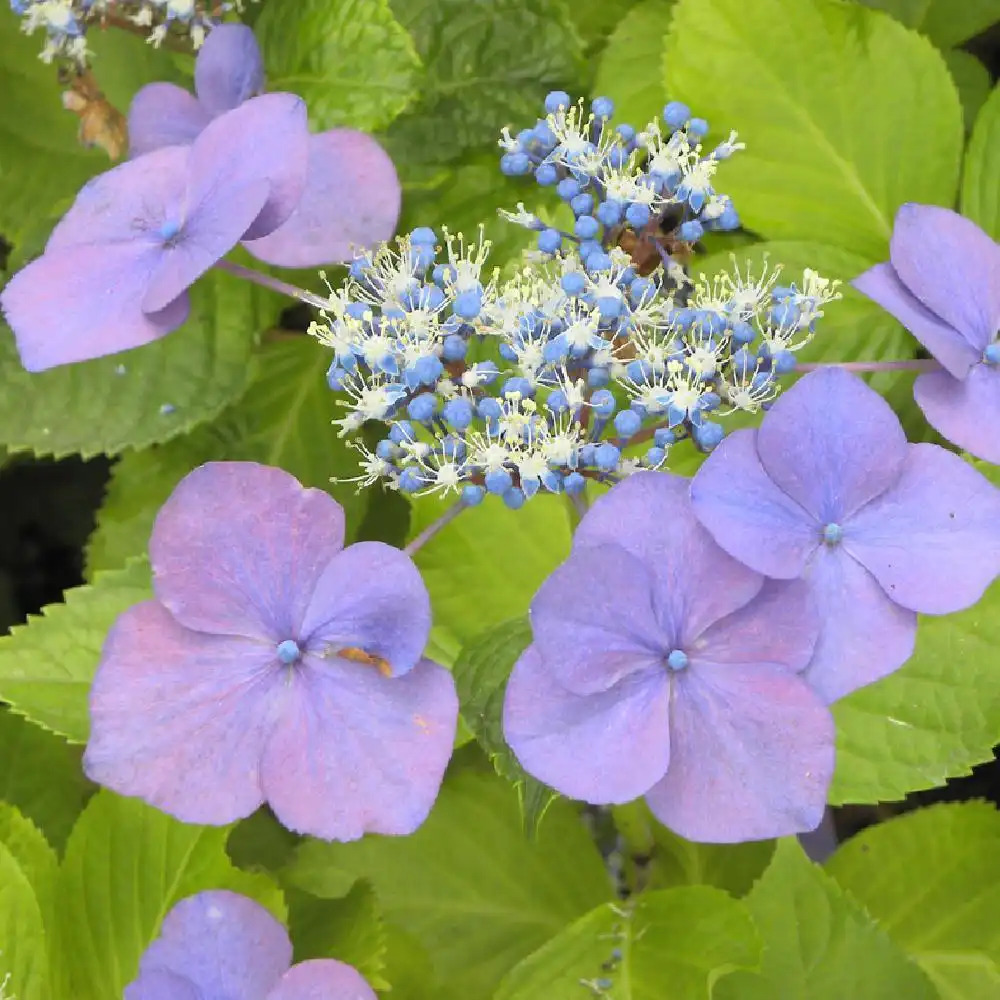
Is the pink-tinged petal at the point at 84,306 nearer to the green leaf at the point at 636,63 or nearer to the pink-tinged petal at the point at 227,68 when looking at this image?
the pink-tinged petal at the point at 227,68

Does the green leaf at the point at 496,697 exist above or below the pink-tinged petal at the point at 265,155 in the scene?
below

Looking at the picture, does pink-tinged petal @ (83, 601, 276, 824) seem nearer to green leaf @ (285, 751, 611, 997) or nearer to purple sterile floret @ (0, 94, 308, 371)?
purple sterile floret @ (0, 94, 308, 371)

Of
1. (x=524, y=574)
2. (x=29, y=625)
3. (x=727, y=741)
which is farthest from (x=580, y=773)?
(x=29, y=625)

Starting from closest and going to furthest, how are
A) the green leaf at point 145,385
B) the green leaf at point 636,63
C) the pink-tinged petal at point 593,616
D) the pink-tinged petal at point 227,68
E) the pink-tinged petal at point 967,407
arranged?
the pink-tinged petal at point 593,616, the pink-tinged petal at point 967,407, the pink-tinged petal at point 227,68, the green leaf at point 145,385, the green leaf at point 636,63

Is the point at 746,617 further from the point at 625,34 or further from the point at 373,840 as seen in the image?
the point at 625,34

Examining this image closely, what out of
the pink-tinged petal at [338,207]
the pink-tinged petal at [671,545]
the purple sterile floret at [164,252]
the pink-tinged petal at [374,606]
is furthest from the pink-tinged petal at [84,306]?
the pink-tinged petal at [671,545]

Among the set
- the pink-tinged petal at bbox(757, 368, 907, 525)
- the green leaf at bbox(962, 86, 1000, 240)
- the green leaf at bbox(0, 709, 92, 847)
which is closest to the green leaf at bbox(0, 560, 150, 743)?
the green leaf at bbox(0, 709, 92, 847)
